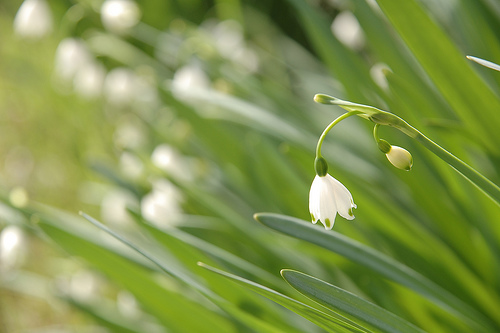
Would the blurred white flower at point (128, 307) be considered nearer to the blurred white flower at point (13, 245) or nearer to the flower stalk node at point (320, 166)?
the blurred white flower at point (13, 245)

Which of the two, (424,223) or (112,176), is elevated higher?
(424,223)

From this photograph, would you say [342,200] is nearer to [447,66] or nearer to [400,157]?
Answer: [400,157]

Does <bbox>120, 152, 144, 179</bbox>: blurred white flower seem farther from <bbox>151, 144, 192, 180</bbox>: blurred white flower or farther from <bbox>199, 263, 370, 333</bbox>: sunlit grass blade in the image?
<bbox>199, 263, 370, 333</bbox>: sunlit grass blade

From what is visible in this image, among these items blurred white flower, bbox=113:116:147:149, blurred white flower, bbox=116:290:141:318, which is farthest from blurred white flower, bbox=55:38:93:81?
blurred white flower, bbox=116:290:141:318

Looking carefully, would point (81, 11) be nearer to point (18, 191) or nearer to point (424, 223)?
point (18, 191)

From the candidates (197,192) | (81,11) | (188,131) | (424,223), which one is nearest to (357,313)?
(424,223)

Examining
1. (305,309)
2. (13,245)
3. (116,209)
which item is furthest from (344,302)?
(116,209)
